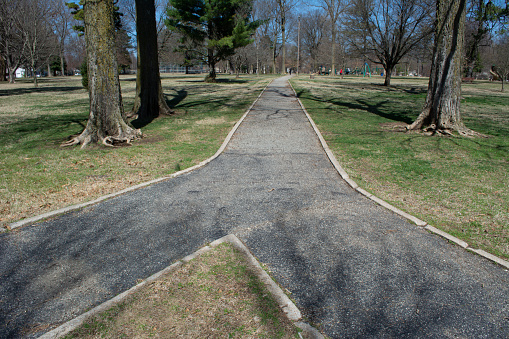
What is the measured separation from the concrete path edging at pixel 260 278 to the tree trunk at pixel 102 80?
567 centimetres

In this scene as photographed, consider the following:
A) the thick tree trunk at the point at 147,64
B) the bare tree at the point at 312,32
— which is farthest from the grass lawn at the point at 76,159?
the bare tree at the point at 312,32

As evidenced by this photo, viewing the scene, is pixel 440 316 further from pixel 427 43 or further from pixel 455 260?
pixel 427 43

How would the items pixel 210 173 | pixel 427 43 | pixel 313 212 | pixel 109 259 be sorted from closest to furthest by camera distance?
1. pixel 109 259
2. pixel 313 212
3. pixel 210 173
4. pixel 427 43

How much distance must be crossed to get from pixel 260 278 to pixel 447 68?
873 cm

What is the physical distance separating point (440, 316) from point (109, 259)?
10.2 feet

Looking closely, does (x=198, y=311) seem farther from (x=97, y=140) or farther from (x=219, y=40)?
(x=219, y=40)

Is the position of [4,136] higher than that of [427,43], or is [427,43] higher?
[427,43]

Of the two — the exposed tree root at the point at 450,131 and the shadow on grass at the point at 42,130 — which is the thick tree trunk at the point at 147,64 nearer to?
the shadow on grass at the point at 42,130

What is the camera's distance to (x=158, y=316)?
2402 millimetres

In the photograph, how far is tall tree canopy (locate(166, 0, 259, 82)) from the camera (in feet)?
93.9

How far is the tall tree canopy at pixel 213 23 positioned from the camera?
28.6m

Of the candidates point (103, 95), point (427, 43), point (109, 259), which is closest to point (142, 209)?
point (109, 259)

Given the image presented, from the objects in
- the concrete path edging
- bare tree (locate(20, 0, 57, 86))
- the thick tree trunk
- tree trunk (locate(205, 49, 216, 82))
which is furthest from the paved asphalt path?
bare tree (locate(20, 0, 57, 86))

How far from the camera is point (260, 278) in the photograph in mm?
2854
